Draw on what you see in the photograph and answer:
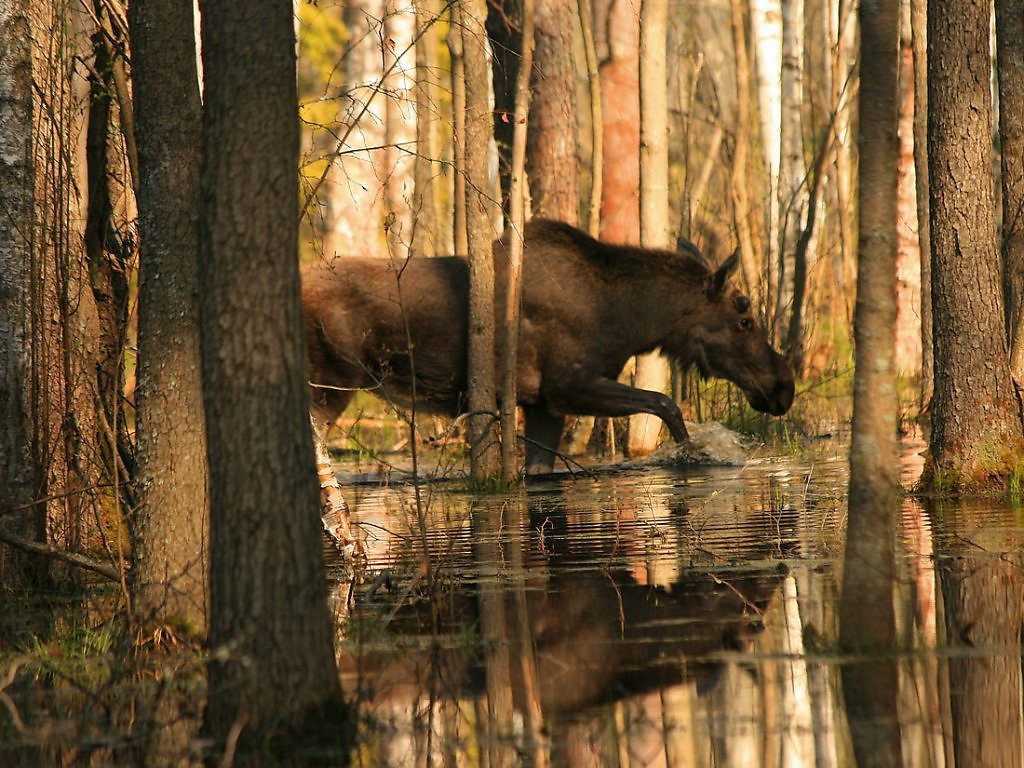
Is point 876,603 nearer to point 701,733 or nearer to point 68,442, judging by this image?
point 701,733

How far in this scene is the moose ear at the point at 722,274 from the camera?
44.2 feet

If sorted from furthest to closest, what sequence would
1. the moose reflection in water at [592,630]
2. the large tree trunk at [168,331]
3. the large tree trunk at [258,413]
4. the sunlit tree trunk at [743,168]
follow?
the sunlit tree trunk at [743,168]
the large tree trunk at [168,331]
the moose reflection in water at [592,630]
the large tree trunk at [258,413]

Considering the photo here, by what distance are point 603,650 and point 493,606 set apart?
1054 mm

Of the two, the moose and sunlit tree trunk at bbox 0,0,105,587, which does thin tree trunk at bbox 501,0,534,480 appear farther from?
sunlit tree trunk at bbox 0,0,105,587

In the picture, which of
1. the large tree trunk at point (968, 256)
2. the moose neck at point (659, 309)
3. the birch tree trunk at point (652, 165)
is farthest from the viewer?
the birch tree trunk at point (652, 165)

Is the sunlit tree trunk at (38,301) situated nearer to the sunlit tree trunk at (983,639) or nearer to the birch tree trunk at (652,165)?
the sunlit tree trunk at (983,639)

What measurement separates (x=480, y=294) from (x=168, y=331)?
6255 millimetres

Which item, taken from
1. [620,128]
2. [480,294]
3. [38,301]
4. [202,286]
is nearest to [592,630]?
[202,286]

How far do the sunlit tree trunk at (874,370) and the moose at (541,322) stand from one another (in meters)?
7.79

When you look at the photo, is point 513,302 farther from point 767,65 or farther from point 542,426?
point 767,65

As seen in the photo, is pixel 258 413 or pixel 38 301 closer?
pixel 258 413

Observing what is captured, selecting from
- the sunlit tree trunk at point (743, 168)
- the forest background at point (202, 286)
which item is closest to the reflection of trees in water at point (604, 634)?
the forest background at point (202, 286)

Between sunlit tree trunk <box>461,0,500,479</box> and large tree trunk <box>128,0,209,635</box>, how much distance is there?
543cm

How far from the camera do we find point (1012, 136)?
32.4 ft
